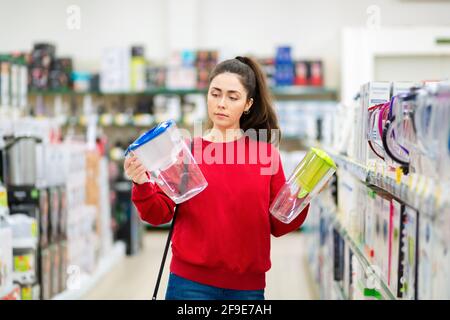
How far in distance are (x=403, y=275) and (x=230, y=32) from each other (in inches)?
284

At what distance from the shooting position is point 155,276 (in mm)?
5574

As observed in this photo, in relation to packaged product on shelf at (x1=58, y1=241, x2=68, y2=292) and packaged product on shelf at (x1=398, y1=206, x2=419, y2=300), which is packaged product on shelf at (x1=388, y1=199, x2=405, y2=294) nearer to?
packaged product on shelf at (x1=398, y1=206, x2=419, y2=300)

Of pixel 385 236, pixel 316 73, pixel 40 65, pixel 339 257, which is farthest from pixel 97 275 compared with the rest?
pixel 316 73

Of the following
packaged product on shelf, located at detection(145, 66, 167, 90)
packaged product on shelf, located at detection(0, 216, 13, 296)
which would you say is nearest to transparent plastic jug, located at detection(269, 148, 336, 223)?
packaged product on shelf, located at detection(0, 216, 13, 296)

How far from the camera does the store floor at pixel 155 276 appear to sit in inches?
194

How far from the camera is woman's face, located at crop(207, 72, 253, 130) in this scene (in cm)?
216

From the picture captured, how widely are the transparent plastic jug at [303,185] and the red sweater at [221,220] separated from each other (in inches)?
2.4

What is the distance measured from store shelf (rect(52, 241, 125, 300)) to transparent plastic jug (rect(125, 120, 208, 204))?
97.7 inches

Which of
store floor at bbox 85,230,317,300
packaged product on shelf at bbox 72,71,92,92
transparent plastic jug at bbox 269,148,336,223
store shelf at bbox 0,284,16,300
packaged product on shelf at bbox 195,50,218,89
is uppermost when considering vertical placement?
packaged product on shelf at bbox 195,50,218,89

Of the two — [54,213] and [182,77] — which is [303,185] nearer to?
[54,213]

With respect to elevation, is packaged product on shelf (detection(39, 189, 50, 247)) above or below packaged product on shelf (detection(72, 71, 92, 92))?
below

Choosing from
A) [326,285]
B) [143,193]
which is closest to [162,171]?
[143,193]
